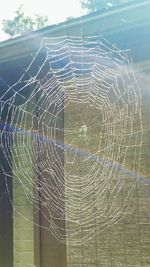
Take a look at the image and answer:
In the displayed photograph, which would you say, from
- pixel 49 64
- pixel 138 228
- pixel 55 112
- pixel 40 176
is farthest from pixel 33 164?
pixel 138 228

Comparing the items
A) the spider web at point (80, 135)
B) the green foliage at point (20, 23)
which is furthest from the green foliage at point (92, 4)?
the spider web at point (80, 135)

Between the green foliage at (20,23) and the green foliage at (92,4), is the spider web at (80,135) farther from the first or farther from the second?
the green foliage at (20,23)

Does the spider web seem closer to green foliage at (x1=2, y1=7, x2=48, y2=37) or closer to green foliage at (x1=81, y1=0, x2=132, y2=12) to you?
green foliage at (x1=81, y1=0, x2=132, y2=12)

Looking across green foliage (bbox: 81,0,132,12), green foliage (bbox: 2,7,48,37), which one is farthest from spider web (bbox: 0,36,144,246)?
green foliage (bbox: 2,7,48,37)

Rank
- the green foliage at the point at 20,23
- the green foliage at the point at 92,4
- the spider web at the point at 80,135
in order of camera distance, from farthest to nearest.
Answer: the green foliage at the point at 20,23 < the green foliage at the point at 92,4 < the spider web at the point at 80,135

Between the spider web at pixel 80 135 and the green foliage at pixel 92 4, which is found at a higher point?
the green foliage at pixel 92 4
